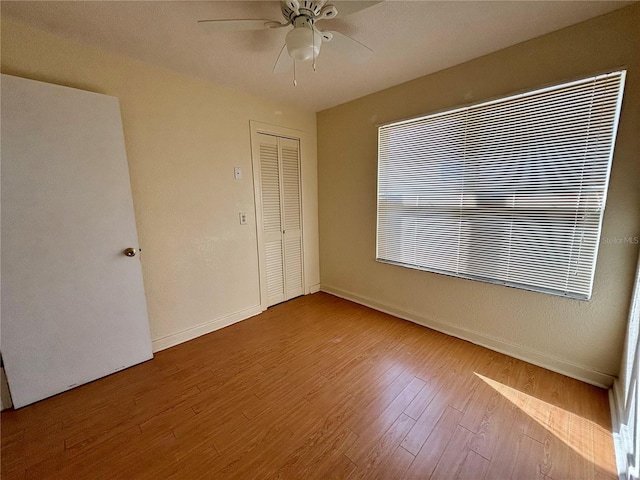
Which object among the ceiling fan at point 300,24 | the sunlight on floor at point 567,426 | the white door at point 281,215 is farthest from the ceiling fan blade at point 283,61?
the sunlight on floor at point 567,426

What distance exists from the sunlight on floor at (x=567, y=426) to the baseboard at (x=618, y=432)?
32 millimetres

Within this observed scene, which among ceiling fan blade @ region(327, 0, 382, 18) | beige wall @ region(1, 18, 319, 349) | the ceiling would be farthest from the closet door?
ceiling fan blade @ region(327, 0, 382, 18)

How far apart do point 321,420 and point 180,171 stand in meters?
2.21

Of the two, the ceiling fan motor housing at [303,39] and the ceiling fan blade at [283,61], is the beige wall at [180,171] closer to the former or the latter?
the ceiling fan blade at [283,61]

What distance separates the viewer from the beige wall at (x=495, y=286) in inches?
61.5

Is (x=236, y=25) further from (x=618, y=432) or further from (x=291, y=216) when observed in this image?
(x=618, y=432)

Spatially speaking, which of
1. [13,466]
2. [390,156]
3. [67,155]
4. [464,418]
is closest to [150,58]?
[67,155]

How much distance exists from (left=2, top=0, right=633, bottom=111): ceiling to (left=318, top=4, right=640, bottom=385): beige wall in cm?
15

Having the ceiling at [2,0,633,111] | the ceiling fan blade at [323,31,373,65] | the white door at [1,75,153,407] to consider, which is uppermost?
the ceiling at [2,0,633,111]

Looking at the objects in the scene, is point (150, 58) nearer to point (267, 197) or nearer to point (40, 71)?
point (40, 71)

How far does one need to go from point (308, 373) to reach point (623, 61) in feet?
9.27

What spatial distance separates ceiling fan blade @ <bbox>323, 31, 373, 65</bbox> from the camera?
4.85 ft

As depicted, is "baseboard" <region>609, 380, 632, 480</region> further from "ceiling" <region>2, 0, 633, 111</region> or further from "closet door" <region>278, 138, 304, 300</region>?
"closet door" <region>278, 138, 304, 300</region>

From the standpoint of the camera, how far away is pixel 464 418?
153cm
